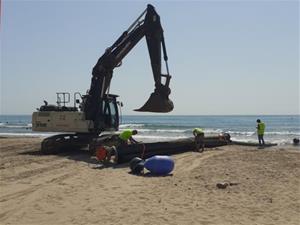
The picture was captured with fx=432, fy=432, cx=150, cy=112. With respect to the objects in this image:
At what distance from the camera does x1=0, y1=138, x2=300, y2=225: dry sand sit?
7.61 m

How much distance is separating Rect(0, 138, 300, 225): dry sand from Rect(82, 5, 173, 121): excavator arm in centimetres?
323

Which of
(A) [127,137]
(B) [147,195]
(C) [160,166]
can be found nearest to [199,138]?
(A) [127,137]

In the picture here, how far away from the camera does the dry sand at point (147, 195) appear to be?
7.61m

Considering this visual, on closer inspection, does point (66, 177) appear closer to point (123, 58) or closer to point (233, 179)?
point (233, 179)

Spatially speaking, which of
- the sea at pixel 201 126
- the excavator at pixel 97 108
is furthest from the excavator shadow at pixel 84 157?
the sea at pixel 201 126

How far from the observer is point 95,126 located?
62.4 feet

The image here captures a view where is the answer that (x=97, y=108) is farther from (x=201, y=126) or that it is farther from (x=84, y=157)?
(x=201, y=126)

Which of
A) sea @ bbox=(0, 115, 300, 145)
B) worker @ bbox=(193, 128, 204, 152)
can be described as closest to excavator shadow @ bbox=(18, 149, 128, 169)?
sea @ bbox=(0, 115, 300, 145)

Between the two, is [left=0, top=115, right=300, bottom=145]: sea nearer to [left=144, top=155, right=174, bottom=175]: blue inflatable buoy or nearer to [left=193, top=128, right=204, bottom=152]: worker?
[left=193, top=128, right=204, bottom=152]: worker

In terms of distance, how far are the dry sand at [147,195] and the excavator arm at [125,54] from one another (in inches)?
127

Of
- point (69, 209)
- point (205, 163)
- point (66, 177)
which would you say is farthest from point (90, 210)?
point (205, 163)

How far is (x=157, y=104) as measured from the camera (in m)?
16.5

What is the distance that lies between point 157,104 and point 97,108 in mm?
3609

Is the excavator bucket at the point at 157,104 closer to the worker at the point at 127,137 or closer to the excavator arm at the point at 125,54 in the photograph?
the excavator arm at the point at 125,54
